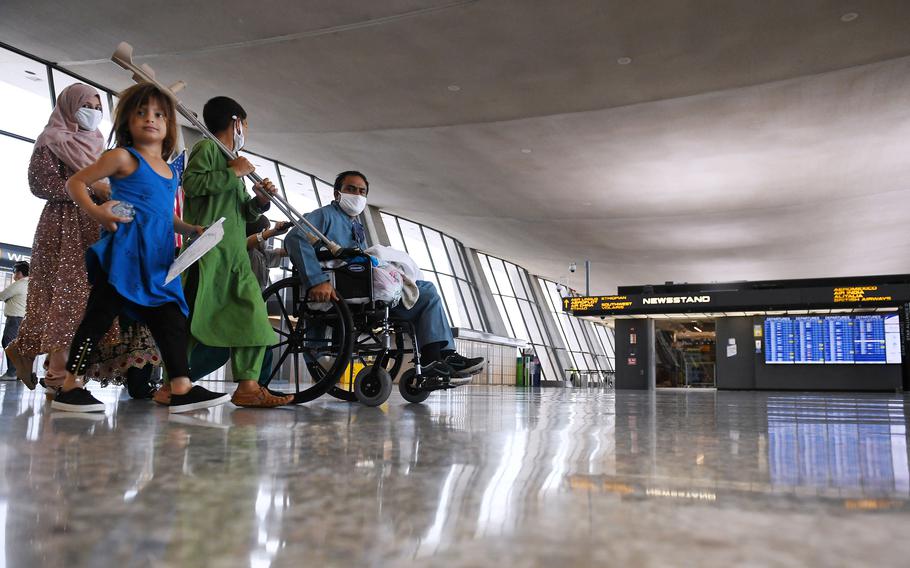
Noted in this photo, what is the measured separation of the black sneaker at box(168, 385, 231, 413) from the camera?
2119mm

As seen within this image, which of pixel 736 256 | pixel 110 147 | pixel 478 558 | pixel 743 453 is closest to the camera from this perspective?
pixel 478 558

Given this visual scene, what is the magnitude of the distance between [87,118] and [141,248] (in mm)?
1029

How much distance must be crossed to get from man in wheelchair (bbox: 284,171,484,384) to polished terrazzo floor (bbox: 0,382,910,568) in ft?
6.01

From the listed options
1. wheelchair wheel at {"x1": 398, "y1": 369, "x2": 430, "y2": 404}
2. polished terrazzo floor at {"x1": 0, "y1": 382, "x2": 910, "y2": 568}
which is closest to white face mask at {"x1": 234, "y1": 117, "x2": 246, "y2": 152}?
A: wheelchair wheel at {"x1": 398, "y1": 369, "x2": 430, "y2": 404}

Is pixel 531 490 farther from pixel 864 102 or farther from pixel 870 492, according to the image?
pixel 864 102

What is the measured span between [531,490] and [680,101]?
974 centimetres

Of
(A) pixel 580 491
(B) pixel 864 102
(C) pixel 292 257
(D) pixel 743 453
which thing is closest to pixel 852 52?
(B) pixel 864 102

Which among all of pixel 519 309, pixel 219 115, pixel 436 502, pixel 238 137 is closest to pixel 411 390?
pixel 238 137

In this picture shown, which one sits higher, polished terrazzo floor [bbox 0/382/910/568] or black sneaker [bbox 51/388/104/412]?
black sneaker [bbox 51/388/104/412]

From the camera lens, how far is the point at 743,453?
4.23ft

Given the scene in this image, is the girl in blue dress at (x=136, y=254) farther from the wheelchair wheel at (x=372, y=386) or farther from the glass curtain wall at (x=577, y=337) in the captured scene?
the glass curtain wall at (x=577, y=337)

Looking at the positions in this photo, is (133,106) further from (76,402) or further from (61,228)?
(76,402)

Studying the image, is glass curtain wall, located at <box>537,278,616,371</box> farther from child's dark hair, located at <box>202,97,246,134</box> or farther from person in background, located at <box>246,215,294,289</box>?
child's dark hair, located at <box>202,97,246,134</box>

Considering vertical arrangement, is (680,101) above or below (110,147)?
above
